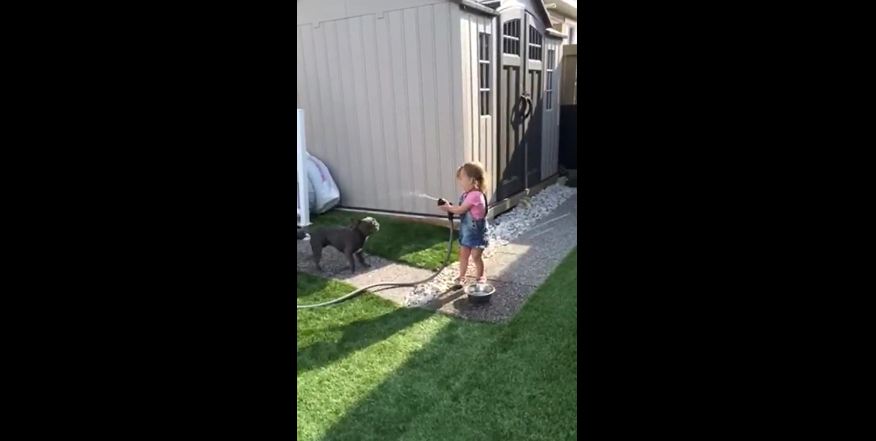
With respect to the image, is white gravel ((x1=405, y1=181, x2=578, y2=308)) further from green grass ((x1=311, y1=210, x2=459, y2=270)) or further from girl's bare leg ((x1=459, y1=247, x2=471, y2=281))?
green grass ((x1=311, y1=210, x2=459, y2=270))

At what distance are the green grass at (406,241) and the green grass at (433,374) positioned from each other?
0.90m

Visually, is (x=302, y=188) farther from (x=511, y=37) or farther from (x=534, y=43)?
(x=534, y=43)

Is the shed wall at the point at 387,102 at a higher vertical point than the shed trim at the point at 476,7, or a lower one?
lower

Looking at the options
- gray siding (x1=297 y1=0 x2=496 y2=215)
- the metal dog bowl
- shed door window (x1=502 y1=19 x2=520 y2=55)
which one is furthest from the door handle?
the metal dog bowl

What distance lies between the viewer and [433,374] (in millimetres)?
2285

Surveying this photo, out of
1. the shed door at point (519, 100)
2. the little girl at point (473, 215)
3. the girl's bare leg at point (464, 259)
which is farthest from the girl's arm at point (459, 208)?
the shed door at point (519, 100)

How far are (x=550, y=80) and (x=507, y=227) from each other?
2.48 m

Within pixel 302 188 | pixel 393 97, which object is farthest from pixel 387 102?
pixel 302 188

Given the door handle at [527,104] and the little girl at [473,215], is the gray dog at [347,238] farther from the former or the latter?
the door handle at [527,104]

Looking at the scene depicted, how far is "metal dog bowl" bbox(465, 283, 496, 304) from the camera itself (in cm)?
308

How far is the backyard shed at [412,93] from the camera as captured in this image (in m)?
4.60
